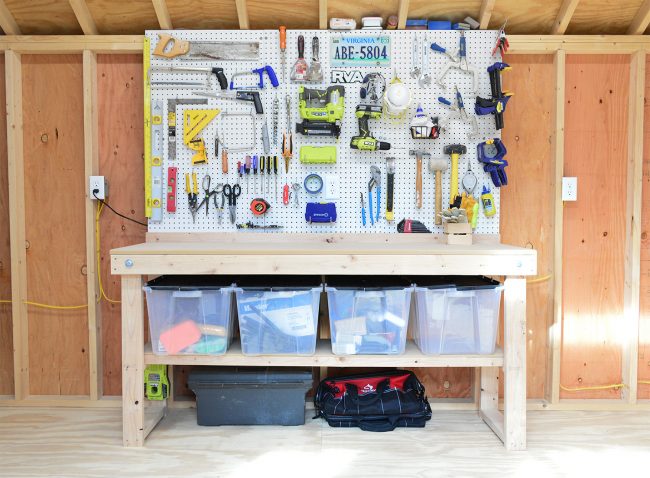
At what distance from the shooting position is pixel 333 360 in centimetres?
223

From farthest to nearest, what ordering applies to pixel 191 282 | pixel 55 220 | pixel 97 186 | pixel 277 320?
1. pixel 55 220
2. pixel 97 186
3. pixel 191 282
4. pixel 277 320

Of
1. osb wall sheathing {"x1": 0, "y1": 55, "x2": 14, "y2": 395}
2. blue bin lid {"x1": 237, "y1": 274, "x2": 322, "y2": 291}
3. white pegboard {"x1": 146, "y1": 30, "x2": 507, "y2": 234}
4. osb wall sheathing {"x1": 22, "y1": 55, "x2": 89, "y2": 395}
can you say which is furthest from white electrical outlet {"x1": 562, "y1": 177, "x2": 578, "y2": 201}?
osb wall sheathing {"x1": 0, "y1": 55, "x2": 14, "y2": 395}

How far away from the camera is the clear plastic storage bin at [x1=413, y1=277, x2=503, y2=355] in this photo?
7.34ft

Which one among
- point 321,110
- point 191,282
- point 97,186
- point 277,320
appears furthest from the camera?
point 97,186

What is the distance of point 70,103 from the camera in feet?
9.08

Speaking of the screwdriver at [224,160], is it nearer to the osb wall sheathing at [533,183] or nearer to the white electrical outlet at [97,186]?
the white electrical outlet at [97,186]

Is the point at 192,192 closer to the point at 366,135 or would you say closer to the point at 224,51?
the point at 224,51

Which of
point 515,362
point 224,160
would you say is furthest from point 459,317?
point 224,160

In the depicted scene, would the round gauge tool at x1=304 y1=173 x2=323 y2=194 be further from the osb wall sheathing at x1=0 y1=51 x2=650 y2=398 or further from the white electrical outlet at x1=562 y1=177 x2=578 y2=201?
the white electrical outlet at x1=562 y1=177 x2=578 y2=201

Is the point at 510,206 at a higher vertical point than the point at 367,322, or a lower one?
higher

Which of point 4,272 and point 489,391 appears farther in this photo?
point 4,272

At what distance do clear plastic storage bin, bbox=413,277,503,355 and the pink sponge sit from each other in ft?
3.25

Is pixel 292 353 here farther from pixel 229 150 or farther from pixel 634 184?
pixel 634 184

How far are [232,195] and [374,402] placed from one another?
1226mm
